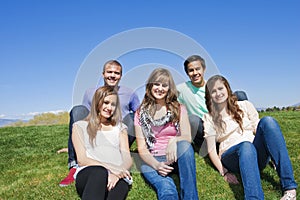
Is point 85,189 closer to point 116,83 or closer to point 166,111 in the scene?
point 166,111

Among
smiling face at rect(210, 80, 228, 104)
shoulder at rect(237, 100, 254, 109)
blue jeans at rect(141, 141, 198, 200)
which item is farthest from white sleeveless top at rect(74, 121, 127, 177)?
shoulder at rect(237, 100, 254, 109)

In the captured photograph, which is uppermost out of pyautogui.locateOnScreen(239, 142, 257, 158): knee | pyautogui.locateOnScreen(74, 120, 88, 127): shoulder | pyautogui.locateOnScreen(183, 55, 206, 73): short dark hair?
pyautogui.locateOnScreen(183, 55, 206, 73): short dark hair

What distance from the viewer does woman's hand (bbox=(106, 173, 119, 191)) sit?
11.0 ft

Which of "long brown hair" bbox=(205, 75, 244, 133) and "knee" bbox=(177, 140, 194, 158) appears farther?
"long brown hair" bbox=(205, 75, 244, 133)

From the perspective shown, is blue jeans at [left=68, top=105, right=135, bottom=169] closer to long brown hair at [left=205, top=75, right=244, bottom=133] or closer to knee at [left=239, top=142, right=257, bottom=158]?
long brown hair at [left=205, top=75, right=244, bottom=133]

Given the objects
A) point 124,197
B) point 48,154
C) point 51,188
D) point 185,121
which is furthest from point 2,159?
point 185,121

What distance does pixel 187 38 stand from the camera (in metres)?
4.23

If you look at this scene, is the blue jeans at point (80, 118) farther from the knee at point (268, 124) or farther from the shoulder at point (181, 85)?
the knee at point (268, 124)

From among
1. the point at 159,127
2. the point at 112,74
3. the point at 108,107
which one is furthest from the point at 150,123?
the point at 112,74

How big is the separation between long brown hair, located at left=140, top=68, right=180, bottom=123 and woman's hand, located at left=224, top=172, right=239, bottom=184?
94 cm

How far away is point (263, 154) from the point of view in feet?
12.1

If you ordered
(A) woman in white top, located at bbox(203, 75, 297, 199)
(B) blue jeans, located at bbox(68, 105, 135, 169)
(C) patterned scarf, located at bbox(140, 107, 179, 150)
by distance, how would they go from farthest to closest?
1. (B) blue jeans, located at bbox(68, 105, 135, 169)
2. (C) patterned scarf, located at bbox(140, 107, 179, 150)
3. (A) woman in white top, located at bbox(203, 75, 297, 199)

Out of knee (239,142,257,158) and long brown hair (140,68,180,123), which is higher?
long brown hair (140,68,180,123)

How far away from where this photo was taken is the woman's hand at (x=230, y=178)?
3.90 m
